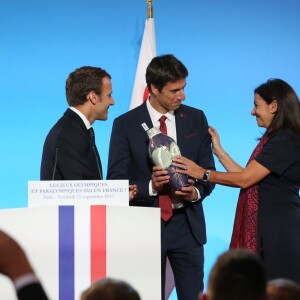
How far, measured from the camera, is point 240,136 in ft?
16.3

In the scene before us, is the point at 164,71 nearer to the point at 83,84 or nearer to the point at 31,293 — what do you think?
the point at 83,84

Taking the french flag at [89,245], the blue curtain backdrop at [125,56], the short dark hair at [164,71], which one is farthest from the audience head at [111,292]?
the blue curtain backdrop at [125,56]

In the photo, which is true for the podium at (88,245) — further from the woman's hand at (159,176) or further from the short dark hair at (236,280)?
the short dark hair at (236,280)

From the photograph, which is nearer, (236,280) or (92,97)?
(236,280)

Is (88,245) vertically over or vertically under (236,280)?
over

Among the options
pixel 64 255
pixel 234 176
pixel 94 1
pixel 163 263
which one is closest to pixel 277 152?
pixel 234 176

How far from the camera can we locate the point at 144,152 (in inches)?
133

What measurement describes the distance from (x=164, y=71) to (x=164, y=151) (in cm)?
46

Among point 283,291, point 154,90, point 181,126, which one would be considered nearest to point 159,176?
point 181,126

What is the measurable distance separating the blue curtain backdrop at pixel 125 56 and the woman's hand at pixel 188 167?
165 centimetres

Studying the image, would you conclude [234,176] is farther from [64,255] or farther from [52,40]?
[52,40]

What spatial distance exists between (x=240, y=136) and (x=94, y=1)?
1291 millimetres

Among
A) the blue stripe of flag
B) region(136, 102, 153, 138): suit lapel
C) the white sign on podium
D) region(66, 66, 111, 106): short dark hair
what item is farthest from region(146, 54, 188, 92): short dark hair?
the blue stripe of flag

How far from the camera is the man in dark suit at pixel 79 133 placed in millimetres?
3117
